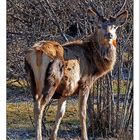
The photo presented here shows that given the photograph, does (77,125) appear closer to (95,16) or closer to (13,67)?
(13,67)

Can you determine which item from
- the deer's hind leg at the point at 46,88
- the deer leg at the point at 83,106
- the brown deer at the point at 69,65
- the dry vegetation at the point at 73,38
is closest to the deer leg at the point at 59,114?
the brown deer at the point at 69,65

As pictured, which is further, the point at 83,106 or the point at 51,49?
the point at 83,106

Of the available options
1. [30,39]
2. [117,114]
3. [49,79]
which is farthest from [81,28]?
[49,79]

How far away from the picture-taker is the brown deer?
19.3 ft

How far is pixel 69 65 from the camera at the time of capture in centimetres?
617

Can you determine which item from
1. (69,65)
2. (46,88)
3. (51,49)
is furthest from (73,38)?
(46,88)

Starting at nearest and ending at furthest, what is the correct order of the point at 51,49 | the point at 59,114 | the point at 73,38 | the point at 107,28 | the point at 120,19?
the point at 51,49, the point at 107,28, the point at 120,19, the point at 59,114, the point at 73,38

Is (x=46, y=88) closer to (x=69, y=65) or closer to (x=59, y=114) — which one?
(x=69, y=65)

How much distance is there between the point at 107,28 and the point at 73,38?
1972mm

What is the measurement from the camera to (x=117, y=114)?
8.17 metres

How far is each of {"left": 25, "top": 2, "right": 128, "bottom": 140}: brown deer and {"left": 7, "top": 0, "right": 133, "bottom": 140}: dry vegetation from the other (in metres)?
1.37

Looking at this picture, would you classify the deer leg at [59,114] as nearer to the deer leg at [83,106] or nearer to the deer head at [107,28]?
the deer leg at [83,106]

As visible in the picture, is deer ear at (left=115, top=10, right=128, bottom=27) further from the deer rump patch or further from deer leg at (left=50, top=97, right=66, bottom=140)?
deer leg at (left=50, top=97, right=66, bottom=140)

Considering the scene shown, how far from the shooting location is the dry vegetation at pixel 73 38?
791cm
